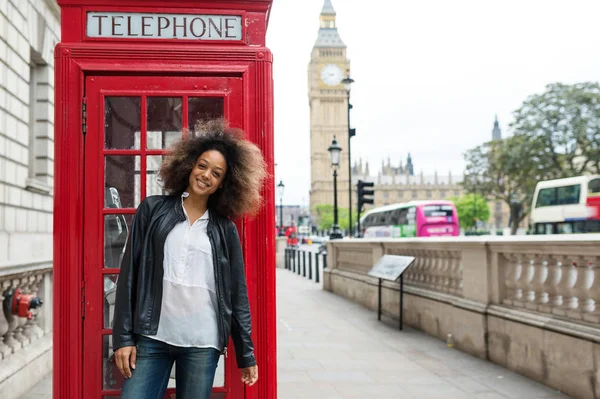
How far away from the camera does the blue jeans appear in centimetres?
258

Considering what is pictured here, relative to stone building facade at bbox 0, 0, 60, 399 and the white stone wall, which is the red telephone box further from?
the white stone wall

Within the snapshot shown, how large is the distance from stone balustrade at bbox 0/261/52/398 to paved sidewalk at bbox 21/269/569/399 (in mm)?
241

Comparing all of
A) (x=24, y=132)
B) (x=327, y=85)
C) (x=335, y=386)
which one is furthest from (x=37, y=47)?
(x=327, y=85)

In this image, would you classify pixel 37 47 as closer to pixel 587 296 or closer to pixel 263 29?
pixel 263 29

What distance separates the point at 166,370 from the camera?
2676 mm

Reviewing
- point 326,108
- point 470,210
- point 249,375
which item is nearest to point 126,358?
point 249,375

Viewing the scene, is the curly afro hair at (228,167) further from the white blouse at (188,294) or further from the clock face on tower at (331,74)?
the clock face on tower at (331,74)

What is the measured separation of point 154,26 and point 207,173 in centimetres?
85

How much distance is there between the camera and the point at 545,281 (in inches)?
243

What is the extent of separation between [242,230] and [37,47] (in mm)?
5974

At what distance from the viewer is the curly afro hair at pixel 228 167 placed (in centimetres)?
278

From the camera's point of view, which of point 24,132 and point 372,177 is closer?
point 24,132

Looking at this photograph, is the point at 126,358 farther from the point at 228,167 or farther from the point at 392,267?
the point at 392,267

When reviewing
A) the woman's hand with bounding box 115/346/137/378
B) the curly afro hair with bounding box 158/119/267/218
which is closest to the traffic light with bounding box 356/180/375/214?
the curly afro hair with bounding box 158/119/267/218
